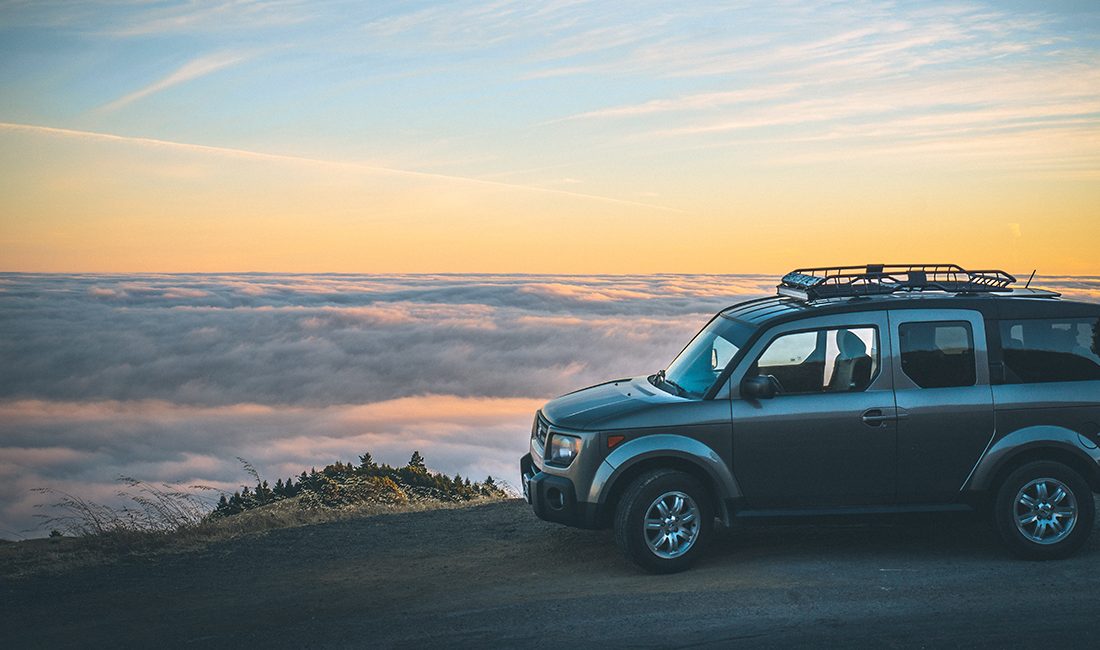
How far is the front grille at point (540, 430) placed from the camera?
338 inches

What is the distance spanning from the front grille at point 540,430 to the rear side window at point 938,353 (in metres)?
2.98

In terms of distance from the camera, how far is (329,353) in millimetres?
143500

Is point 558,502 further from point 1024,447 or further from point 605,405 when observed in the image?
point 1024,447

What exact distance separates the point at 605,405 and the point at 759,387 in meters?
1.31

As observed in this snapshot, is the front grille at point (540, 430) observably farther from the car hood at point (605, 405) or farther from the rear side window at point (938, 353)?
the rear side window at point (938, 353)

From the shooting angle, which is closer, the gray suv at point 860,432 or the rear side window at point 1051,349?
the gray suv at point 860,432

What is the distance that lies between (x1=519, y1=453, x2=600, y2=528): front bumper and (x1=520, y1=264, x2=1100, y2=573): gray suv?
0.01 m

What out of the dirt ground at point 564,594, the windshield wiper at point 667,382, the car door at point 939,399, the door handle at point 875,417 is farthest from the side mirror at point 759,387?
the dirt ground at point 564,594

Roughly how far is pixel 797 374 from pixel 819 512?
1116mm

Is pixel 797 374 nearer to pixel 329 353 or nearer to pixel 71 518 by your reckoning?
pixel 71 518

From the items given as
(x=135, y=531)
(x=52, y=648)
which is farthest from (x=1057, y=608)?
(x=135, y=531)

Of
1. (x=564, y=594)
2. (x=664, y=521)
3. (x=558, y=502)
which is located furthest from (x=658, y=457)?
(x=564, y=594)

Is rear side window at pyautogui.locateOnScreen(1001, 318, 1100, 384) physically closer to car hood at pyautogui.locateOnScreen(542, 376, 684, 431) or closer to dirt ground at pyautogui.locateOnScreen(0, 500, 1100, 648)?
dirt ground at pyautogui.locateOnScreen(0, 500, 1100, 648)

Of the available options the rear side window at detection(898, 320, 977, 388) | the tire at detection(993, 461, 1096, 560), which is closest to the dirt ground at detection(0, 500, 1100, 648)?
the tire at detection(993, 461, 1096, 560)
